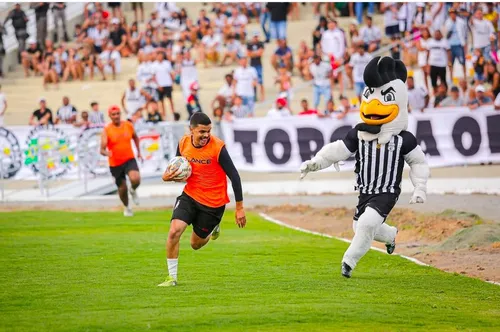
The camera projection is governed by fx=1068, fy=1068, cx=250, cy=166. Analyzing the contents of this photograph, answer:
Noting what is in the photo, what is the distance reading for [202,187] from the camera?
39.2 ft

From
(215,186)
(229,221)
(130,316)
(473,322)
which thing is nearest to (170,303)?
(130,316)

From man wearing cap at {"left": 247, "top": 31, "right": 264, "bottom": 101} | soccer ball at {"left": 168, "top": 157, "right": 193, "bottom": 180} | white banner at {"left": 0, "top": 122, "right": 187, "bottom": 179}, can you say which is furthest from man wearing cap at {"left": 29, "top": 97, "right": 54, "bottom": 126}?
soccer ball at {"left": 168, "top": 157, "right": 193, "bottom": 180}

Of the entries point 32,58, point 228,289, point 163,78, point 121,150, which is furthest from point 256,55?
point 228,289

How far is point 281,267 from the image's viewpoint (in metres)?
13.5

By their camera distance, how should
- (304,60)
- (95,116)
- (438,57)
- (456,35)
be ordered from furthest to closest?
(304,60), (95,116), (456,35), (438,57)

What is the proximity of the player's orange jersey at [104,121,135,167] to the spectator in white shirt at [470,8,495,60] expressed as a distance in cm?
1237

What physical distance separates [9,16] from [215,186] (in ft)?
85.3

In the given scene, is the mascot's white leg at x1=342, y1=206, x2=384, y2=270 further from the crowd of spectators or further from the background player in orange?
the crowd of spectators

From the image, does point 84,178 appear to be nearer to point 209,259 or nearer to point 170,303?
point 209,259

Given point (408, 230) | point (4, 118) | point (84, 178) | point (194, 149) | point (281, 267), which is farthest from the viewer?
point (4, 118)

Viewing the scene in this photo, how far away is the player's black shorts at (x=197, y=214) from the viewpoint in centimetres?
1182

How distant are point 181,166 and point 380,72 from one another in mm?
2605

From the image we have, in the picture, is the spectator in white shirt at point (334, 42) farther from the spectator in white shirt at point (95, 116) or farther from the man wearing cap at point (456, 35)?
the spectator in white shirt at point (95, 116)

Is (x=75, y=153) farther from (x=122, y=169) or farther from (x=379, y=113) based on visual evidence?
(x=379, y=113)
